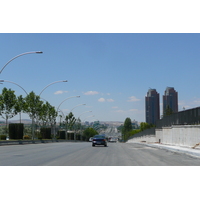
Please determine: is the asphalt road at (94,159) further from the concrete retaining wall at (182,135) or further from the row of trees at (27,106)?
the row of trees at (27,106)

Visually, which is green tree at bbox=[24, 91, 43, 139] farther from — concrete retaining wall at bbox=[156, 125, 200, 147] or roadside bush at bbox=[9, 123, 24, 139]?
concrete retaining wall at bbox=[156, 125, 200, 147]

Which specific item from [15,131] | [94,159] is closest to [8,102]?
[15,131]

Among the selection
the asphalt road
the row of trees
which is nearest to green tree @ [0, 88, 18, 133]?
the row of trees

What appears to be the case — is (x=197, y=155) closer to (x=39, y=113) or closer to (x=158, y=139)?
(x=158, y=139)

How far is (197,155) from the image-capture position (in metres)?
22.8

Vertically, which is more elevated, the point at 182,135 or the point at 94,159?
the point at 182,135

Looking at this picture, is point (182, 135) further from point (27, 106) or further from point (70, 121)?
point (70, 121)

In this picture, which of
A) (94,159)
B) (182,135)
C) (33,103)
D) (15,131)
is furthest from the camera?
(33,103)

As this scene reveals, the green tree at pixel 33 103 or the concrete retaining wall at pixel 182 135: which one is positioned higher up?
the green tree at pixel 33 103

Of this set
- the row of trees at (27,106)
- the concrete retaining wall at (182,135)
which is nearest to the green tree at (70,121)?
the row of trees at (27,106)

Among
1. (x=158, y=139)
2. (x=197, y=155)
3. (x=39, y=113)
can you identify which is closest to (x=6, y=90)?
(x=39, y=113)

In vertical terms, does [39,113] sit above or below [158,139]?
above

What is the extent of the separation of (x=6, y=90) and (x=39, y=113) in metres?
19.7

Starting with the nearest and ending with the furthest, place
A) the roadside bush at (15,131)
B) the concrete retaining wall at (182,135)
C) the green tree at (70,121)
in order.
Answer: the concrete retaining wall at (182,135) < the roadside bush at (15,131) < the green tree at (70,121)
